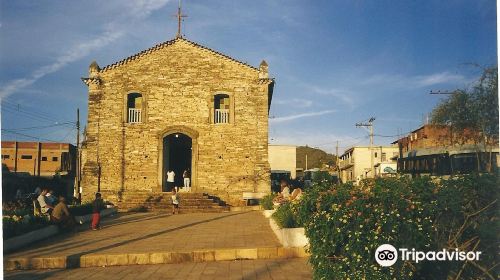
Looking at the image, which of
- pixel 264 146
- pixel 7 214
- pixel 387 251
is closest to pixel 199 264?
pixel 387 251

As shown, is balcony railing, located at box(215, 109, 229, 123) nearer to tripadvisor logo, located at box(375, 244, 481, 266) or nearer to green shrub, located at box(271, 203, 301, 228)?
green shrub, located at box(271, 203, 301, 228)

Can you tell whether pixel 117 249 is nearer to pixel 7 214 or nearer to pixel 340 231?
pixel 7 214

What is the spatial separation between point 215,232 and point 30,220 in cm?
494

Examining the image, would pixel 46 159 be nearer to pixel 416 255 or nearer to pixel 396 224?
pixel 396 224

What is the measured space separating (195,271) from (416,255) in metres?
4.16

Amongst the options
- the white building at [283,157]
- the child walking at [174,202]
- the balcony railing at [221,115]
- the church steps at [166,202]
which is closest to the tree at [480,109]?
the child walking at [174,202]

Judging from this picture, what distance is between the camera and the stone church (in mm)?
21422

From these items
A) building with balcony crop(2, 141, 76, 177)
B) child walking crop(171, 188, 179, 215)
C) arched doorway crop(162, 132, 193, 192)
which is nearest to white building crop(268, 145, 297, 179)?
building with balcony crop(2, 141, 76, 177)

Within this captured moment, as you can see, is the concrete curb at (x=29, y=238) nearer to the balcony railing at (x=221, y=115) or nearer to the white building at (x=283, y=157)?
the balcony railing at (x=221, y=115)

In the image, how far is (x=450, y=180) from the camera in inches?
184

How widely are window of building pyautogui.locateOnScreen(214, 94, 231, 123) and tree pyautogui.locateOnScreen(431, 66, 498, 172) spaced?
1706cm

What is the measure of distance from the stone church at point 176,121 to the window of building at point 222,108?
0.05m

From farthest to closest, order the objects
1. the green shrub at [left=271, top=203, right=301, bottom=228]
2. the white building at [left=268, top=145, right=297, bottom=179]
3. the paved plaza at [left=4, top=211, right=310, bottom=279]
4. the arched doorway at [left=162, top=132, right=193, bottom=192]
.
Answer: the white building at [left=268, top=145, right=297, bottom=179] < the arched doorway at [left=162, top=132, right=193, bottom=192] < the green shrub at [left=271, top=203, right=301, bottom=228] < the paved plaza at [left=4, top=211, right=310, bottom=279]

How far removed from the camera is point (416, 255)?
14.1 feet
